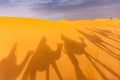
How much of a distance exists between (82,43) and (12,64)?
3560mm

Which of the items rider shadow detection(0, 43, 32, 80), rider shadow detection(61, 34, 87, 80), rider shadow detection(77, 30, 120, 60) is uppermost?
rider shadow detection(0, 43, 32, 80)

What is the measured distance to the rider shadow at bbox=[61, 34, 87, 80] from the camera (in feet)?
33.4

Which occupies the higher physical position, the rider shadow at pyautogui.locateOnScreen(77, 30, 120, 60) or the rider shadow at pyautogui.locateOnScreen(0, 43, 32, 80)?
the rider shadow at pyautogui.locateOnScreen(0, 43, 32, 80)

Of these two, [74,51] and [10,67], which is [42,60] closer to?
[10,67]

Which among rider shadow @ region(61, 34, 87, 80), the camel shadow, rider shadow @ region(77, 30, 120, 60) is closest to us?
rider shadow @ region(61, 34, 87, 80)

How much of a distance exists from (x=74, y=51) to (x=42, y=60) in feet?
5.40

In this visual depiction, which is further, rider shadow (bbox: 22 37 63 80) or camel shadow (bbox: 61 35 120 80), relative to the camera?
camel shadow (bbox: 61 35 120 80)

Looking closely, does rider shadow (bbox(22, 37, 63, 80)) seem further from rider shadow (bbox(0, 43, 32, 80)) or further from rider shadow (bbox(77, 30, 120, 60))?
rider shadow (bbox(77, 30, 120, 60))

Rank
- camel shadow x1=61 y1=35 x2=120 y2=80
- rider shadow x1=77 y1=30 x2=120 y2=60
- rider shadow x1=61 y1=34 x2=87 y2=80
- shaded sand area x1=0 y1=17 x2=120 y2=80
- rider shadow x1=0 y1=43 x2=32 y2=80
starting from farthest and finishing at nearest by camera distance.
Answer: rider shadow x1=77 y1=30 x2=120 y2=60 → camel shadow x1=61 y1=35 x2=120 y2=80 → rider shadow x1=61 y1=34 x2=87 y2=80 → shaded sand area x1=0 y1=17 x2=120 y2=80 → rider shadow x1=0 y1=43 x2=32 y2=80

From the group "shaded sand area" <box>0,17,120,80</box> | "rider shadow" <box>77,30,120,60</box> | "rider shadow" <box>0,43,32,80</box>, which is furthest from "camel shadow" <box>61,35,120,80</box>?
"rider shadow" <box>0,43,32,80</box>

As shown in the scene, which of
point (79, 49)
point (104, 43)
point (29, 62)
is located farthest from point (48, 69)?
point (104, 43)

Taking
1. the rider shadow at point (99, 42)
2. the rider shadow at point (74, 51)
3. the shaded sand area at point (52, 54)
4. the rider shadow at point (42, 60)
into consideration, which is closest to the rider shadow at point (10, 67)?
the shaded sand area at point (52, 54)

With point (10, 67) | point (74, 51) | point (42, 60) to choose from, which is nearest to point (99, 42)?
point (74, 51)

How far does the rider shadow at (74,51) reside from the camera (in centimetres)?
1017
